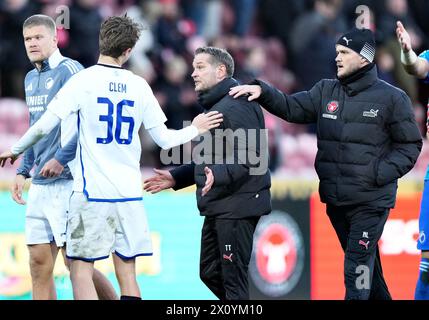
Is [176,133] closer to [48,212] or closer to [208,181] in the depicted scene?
[208,181]

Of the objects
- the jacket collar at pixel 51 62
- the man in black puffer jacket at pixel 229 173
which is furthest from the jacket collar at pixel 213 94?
the jacket collar at pixel 51 62

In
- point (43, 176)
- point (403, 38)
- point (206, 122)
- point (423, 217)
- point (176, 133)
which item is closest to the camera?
point (176, 133)

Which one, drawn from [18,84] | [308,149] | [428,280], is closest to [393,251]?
[308,149]

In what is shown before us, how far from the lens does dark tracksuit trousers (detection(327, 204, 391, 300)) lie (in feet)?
27.6

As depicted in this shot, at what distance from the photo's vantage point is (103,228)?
25.7ft

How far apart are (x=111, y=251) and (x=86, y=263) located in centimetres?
19

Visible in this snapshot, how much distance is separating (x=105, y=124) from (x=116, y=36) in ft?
1.97

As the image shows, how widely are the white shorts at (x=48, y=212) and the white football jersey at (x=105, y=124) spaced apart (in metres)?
0.81

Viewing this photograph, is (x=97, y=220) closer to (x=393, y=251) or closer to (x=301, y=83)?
(x=393, y=251)

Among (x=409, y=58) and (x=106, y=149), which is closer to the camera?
(x=106, y=149)

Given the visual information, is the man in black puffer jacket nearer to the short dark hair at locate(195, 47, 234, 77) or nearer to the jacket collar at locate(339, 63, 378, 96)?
the short dark hair at locate(195, 47, 234, 77)

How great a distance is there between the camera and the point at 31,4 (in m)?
13.0

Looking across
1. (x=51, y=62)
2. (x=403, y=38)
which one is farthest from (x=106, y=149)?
(x=403, y=38)

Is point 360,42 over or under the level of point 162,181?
over
